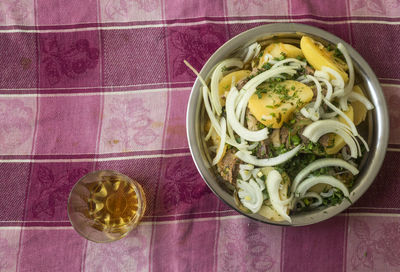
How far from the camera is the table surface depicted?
1739 millimetres

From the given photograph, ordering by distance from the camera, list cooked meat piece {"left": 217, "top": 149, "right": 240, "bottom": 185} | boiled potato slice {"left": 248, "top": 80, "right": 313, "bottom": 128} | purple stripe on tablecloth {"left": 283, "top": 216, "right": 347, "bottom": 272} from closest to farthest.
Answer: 1. boiled potato slice {"left": 248, "top": 80, "right": 313, "bottom": 128}
2. cooked meat piece {"left": 217, "top": 149, "right": 240, "bottom": 185}
3. purple stripe on tablecloth {"left": 283, "top": 216, "right": 347, "bottom": 272}

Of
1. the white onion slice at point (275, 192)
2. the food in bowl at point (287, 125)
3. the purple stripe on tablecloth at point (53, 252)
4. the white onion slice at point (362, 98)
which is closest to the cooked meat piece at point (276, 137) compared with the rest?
the food in bowl at point (287, 125)

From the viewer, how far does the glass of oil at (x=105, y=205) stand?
163cm

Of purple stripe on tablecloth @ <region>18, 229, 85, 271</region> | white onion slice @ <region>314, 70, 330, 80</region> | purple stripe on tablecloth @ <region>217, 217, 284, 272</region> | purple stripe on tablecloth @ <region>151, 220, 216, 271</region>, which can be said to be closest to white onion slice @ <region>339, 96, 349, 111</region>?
white onion slice @ <region>314, 70, 330, 80</region>

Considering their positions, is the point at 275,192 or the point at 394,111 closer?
the point at 275,192

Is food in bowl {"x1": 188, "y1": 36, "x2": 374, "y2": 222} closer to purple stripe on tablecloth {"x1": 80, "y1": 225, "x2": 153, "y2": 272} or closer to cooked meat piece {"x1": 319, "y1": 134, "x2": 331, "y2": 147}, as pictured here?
cooked meat piece {"x1": 319, "y1": 134, "x2": 331, "y2": 147}

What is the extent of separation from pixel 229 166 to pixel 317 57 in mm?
550

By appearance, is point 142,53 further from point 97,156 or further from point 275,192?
point 275,192

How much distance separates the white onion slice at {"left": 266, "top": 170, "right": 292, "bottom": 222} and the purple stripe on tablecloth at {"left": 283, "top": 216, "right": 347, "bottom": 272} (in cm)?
31

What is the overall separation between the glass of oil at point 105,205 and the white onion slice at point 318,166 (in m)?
0.70

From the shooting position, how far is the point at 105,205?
1.74 meters

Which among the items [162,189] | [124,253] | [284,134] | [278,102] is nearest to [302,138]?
[284,134]

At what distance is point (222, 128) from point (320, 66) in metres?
0.46

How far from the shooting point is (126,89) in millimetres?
1809
